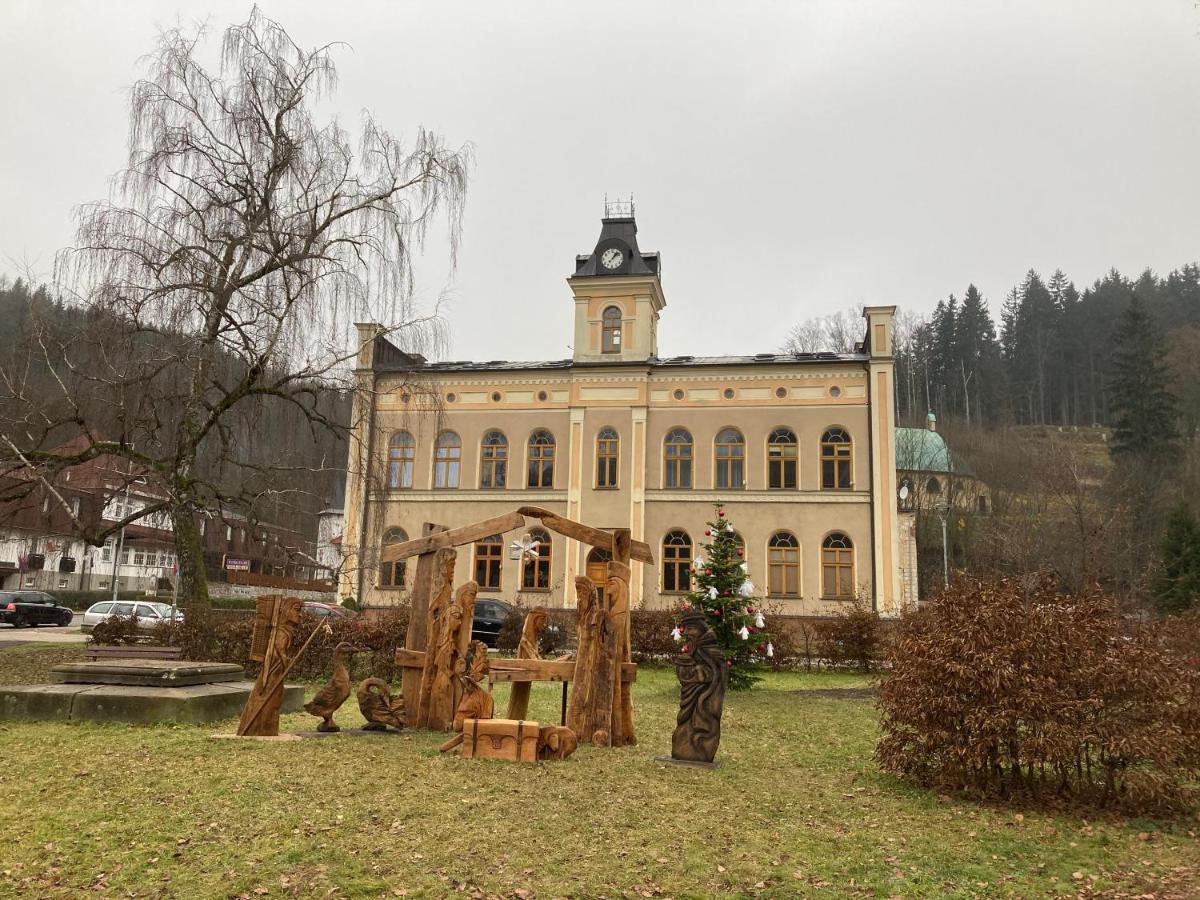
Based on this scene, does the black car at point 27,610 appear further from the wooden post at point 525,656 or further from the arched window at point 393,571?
the wooden post at point 525,656

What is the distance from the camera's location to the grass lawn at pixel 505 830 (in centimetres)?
511

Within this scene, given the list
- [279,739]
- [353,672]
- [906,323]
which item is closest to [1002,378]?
[906,323]

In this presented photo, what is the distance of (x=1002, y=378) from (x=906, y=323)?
46.3 feet

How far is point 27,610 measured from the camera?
→ 106 ft

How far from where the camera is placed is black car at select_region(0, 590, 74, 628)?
31938mm

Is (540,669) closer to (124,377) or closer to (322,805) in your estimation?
(322,805)

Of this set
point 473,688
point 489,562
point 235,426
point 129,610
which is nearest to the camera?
point 473,688

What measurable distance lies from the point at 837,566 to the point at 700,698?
23.4 m

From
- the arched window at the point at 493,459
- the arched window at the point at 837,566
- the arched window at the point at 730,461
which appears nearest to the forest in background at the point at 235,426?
the arched window at the point at 493,459

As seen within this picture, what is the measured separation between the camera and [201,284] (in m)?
15.4

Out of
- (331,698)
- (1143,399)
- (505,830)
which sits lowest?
(505,830)

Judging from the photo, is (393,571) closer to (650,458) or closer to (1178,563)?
(650,458)

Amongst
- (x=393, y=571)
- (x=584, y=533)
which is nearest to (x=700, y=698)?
(x=584, y=533)

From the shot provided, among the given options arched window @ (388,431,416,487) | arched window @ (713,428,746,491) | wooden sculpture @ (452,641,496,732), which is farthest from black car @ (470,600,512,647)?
wooden sculpture @ (452,641,496,732)
